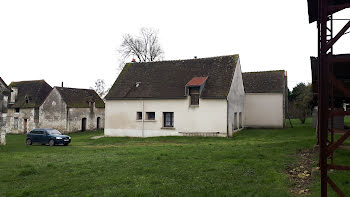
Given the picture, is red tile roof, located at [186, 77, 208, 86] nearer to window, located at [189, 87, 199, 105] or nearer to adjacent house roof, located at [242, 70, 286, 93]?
window, located at [189, 87, 199, 105]

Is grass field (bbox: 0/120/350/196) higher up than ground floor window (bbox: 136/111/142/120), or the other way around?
ground floor window (bbox: 136/111/142/120)

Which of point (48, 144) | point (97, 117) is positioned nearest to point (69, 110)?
point (97, 117)

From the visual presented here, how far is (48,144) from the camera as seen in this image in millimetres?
25016

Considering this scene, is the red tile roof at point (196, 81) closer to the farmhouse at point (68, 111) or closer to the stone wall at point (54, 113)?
the farmhouse at point (68, 111)

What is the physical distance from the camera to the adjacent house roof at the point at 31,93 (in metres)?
43.7

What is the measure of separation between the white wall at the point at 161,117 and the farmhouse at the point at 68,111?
1216 cm

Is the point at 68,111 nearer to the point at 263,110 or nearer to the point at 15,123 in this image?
the point at 15,123

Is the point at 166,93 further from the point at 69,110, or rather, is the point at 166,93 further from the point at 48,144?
the point at 69,110

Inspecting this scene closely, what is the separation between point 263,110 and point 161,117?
1306 centimetres

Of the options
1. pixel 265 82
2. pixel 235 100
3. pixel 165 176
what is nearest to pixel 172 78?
pixel 235 100

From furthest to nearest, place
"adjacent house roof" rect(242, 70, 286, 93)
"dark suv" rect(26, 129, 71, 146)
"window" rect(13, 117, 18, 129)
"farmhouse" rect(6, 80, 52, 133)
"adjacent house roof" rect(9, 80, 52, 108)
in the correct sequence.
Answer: "window" rect(13, 117, 18, 129)
"adjacent house roof" rect(9, 80, 52, 108)
"farmhouse" rect(6, 80, 52, 133)
"adjacent house roof" rect(242, 70, 286, 93)
"dark suv" rect(26, 129, 71, 146)

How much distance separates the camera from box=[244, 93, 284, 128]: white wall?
109ft

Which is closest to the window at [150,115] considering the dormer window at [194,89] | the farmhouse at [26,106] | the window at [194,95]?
the dormer window at [194,89]

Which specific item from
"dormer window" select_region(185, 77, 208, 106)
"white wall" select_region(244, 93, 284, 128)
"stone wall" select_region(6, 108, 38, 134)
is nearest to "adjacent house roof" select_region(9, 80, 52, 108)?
"stone wall" select_region(6, 108, 38, 134)
